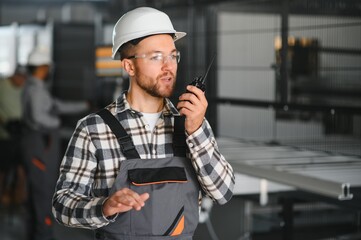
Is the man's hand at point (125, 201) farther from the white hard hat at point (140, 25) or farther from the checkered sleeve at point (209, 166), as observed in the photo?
the white hard hat at point (140, 25)

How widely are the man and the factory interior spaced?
1378 millimetres

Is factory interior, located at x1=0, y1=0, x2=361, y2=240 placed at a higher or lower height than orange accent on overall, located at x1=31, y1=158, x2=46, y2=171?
higher

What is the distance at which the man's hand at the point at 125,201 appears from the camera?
171 centimetres

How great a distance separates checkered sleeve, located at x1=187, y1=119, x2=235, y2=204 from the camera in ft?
6.22

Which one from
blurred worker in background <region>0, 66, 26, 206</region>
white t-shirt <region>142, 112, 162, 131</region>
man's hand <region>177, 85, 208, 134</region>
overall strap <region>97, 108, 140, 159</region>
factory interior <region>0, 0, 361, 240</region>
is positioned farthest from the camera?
blurred worker in background <region>0, 66, 26, 206</region>

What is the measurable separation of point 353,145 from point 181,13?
178cm

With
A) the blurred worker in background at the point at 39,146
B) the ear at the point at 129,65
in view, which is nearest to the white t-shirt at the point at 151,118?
the ear at the point at 129,65

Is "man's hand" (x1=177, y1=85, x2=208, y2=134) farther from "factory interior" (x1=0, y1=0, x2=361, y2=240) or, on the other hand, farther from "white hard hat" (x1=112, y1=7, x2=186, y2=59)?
"factory interior" (x1=0, y1=0, x2=361, y2=240)

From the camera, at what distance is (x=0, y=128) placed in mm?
8289

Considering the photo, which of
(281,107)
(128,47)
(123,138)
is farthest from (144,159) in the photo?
(281,107)

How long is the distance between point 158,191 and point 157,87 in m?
0.29

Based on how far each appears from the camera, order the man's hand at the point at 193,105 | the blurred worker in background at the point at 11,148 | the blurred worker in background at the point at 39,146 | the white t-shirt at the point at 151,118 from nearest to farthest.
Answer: the man's hand at the point at 193,105
the white t-shirt at the point at 151,118
the blurred worker in background at the point at 39,146
the blurred worker in background at the point at 11,148

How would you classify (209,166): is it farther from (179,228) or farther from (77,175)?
(77,175)

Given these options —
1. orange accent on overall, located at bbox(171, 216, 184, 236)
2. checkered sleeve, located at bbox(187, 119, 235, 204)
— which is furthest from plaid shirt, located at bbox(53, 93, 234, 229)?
orange accent on overall, located at bbox(171, 216, 184, 236)
